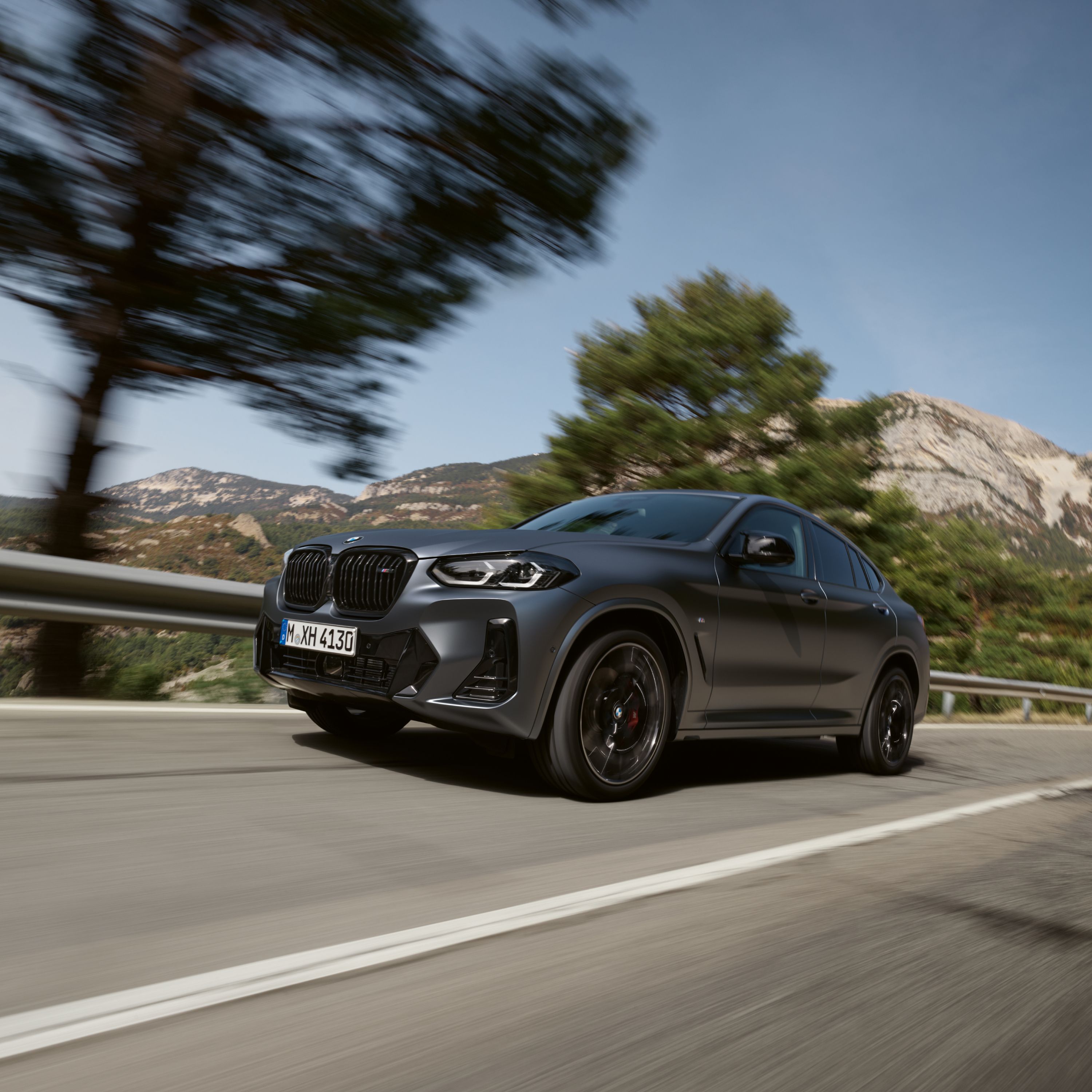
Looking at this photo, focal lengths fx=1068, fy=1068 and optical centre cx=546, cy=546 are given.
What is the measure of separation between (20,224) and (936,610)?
31063mm

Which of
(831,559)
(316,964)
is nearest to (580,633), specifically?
(316,964)

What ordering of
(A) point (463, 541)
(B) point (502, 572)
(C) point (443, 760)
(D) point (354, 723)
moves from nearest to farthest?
1. (B) point (502, 572)
2. (A) point (463, 541)
3. (C) point (443, 760)
4. (D) point (354, 723)

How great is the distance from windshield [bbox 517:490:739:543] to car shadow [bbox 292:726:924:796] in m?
1.27

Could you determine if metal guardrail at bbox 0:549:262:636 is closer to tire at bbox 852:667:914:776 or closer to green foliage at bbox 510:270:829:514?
tire at bbox 852:667:914:776

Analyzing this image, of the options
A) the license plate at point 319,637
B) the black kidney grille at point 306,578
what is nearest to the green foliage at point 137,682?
the black kidney grille at point 306,578

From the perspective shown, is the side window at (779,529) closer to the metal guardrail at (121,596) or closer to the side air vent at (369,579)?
the side air vent at (369,579)

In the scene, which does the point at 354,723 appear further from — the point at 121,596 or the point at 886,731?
the point at 886,731

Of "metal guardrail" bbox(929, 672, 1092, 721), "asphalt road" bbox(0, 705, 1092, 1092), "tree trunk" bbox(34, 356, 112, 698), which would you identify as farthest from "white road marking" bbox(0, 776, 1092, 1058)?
"metal guardrail" bbox(929, 672, 1092, 721)

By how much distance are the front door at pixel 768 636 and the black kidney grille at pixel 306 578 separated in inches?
77.8

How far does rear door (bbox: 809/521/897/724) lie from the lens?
21.1ft

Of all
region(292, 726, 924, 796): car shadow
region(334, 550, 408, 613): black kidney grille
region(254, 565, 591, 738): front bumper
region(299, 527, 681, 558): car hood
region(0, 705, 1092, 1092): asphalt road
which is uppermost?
region(299, 527, 681, 558): car hood

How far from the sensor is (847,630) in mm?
6598

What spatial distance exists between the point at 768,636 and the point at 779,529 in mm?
852

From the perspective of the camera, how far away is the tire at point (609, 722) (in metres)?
4.62
